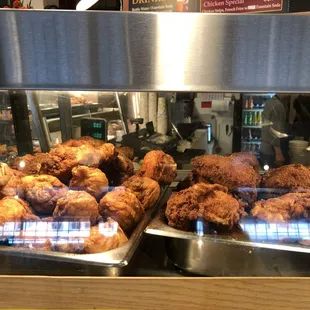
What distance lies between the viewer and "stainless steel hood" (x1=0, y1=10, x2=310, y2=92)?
80cm

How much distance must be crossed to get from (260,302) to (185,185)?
555 mm

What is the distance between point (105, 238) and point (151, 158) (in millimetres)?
442

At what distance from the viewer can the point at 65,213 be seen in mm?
1014

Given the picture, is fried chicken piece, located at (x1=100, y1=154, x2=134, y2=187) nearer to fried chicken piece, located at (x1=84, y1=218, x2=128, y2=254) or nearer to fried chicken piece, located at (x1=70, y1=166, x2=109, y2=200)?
fried chicken piece, located at (x1=70, y1=166, x2=109, y2=200)

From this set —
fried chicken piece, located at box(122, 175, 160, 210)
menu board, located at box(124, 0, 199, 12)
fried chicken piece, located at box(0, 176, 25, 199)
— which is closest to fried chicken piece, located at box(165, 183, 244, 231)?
fried chicken piece, located at box(122, 175, 160, 210)

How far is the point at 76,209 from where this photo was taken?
1.01 m

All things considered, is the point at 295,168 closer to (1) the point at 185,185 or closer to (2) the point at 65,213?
(1) the point at 185,185

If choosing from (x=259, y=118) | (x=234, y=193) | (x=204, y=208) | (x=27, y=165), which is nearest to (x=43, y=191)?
(x=27, y=165)

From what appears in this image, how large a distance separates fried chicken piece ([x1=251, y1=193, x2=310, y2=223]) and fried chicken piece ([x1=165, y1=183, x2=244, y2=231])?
6 cm

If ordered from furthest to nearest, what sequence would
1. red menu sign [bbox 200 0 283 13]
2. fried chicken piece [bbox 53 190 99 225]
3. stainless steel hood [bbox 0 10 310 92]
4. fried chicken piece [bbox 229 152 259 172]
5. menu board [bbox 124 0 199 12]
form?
menu board [bbox 124 0 199 12] → red menu sign [bbox 200 0 283 13] → fried chicken piece [bbox 229 152 259 172] → fried chicken piece [bbox 53 190 99 225] → stainless steel hood [bbox 0 10 310 92]

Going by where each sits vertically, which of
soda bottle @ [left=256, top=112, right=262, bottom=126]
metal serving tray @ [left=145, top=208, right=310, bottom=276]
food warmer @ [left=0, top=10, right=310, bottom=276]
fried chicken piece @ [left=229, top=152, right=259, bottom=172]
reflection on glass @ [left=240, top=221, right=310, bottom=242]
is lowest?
metal serving tray @ [left=145, top=208, right=310, bottom=276]

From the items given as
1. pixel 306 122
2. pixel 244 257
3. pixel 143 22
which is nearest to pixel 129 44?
pixel 143 22

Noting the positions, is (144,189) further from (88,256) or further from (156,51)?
(156,51)

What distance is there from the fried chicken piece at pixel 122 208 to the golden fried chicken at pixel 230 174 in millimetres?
272
